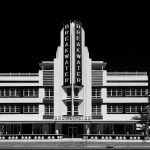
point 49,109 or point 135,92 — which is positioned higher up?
point 135,92

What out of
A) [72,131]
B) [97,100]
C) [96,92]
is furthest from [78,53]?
[72,131]

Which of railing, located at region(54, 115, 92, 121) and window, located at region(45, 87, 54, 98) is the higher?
window, located at region(45, 87, 54, 98)

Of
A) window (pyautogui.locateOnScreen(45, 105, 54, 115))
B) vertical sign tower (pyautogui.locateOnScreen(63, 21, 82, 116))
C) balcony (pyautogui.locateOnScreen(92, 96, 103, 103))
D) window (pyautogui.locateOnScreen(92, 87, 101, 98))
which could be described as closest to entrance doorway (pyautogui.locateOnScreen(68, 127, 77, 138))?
vertical sign tower (pyautogui.locateOnScreen(63, 21, 82, 116))

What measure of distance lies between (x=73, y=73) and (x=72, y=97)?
15.3 feet

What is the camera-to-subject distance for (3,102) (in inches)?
3162

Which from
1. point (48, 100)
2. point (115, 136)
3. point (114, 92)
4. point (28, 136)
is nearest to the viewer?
point (115, 136)

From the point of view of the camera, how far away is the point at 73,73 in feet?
262

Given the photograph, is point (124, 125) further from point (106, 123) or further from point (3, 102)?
point (3, 102)

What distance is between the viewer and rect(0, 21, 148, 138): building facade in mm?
79938

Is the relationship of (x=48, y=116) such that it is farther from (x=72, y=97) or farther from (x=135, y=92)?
(x=135, y=92)

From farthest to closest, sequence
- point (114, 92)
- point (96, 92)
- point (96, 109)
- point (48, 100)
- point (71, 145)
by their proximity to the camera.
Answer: point (96, 92), point (114, 92), point (96, 109), point (48, 100), point (71, 145)

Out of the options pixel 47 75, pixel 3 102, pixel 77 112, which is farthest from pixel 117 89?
pixel 3 102

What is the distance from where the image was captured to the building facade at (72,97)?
79938 mm

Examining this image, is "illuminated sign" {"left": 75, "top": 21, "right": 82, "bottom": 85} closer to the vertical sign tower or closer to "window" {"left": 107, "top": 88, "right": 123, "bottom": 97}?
the vertical sign tower
